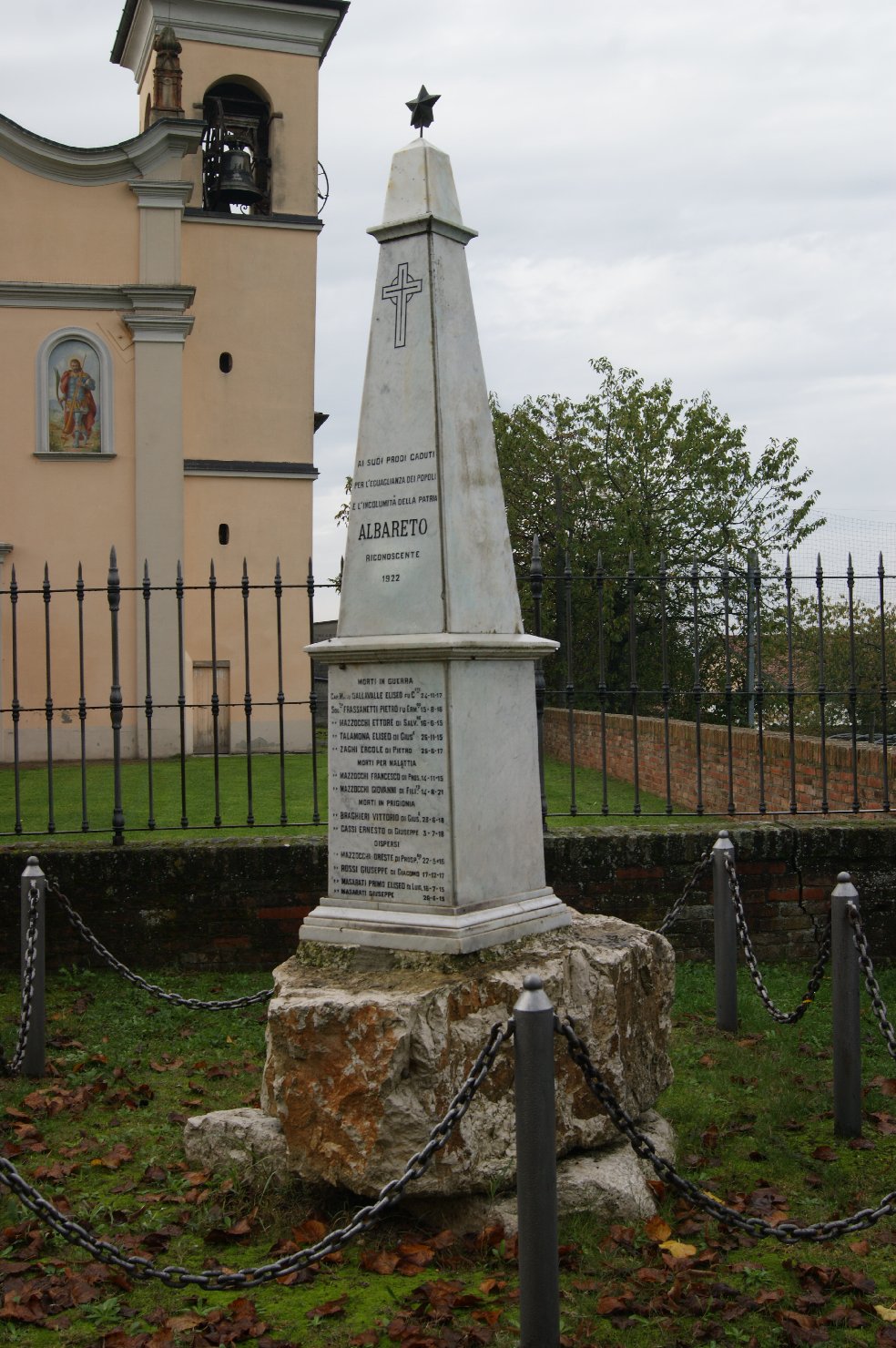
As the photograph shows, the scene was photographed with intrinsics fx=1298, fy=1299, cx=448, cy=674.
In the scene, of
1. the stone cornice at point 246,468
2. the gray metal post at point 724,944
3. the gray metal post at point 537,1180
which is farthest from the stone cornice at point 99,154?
the gray metal post at point 537,1180

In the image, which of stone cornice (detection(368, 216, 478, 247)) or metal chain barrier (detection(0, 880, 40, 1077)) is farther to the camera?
metal chain barrier (detection(0, 880, 40, 1077))

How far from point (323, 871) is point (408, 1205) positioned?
3.06 metres

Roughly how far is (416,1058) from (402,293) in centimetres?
272

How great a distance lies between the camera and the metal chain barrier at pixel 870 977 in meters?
4.42

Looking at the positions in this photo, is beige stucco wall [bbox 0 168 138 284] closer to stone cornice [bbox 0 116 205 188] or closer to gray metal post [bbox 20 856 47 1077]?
stone cornice [bbox 0 116 205 188]

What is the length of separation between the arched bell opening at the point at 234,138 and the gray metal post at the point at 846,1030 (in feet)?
60.4

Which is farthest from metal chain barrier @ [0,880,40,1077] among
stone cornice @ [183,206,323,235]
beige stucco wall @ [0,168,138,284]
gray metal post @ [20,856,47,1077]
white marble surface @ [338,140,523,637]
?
stone cornice @ [183,206,323,235]

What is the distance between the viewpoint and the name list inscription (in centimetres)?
453

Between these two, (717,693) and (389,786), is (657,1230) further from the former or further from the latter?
(717,693)

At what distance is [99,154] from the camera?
60.7ft

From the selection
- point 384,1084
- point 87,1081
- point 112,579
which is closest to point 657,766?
point 112,579

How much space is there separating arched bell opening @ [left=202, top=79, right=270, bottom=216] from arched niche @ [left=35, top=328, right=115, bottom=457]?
3.72 metres

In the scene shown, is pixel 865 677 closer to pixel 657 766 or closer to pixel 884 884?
pixel 657 766

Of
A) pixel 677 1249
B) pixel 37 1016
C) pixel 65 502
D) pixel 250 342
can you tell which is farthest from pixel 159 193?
pixel 677 1249
